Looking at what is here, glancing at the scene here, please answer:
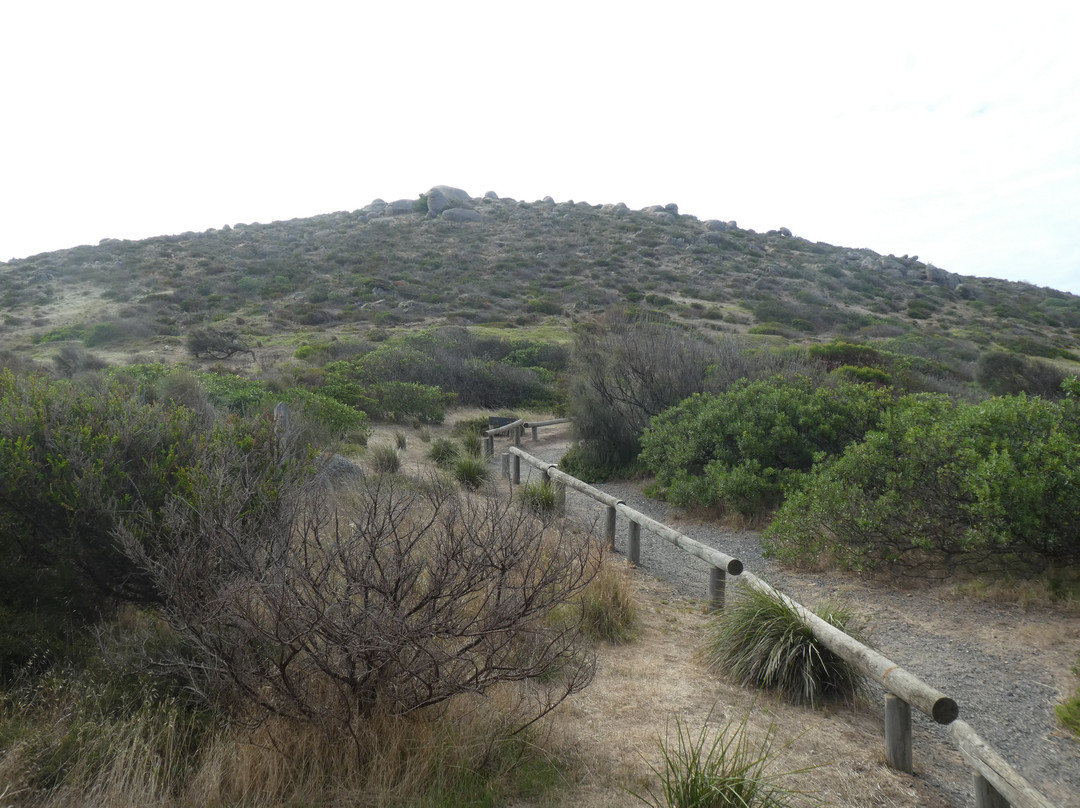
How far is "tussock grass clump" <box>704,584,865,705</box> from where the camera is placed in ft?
13.9

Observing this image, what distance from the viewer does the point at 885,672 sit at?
11.6ft

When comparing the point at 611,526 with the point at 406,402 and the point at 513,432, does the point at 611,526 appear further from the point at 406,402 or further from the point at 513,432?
the point at 406,402

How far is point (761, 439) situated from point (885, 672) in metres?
6.02

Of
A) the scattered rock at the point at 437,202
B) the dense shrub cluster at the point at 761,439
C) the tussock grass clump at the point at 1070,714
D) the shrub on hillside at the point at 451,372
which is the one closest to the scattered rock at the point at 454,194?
the scattered rock at the point at 437,202

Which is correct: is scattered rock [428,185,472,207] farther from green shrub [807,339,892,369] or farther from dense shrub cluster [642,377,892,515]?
dense shrub cluster [642,377,892,515]

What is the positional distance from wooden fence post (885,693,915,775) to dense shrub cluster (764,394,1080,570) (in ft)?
8.70

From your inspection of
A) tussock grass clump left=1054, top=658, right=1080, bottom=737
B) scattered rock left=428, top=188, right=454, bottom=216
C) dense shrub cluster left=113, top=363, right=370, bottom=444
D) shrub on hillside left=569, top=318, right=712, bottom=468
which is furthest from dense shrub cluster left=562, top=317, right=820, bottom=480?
scattered rock left=428, top=188, right=454, bottom=216

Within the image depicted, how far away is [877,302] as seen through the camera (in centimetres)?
4278

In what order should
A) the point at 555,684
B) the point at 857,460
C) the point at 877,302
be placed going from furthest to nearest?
the point at 877,302, the point at 857,460, the point at 555,684

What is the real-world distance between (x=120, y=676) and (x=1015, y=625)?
5902 mm

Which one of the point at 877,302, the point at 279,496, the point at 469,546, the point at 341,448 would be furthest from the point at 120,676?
the point at 877,302

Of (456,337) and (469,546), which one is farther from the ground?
(469,546)

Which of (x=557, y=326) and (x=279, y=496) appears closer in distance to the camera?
(x=279, y=496)

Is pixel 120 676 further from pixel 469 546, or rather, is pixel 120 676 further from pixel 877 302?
pixel 877 302
